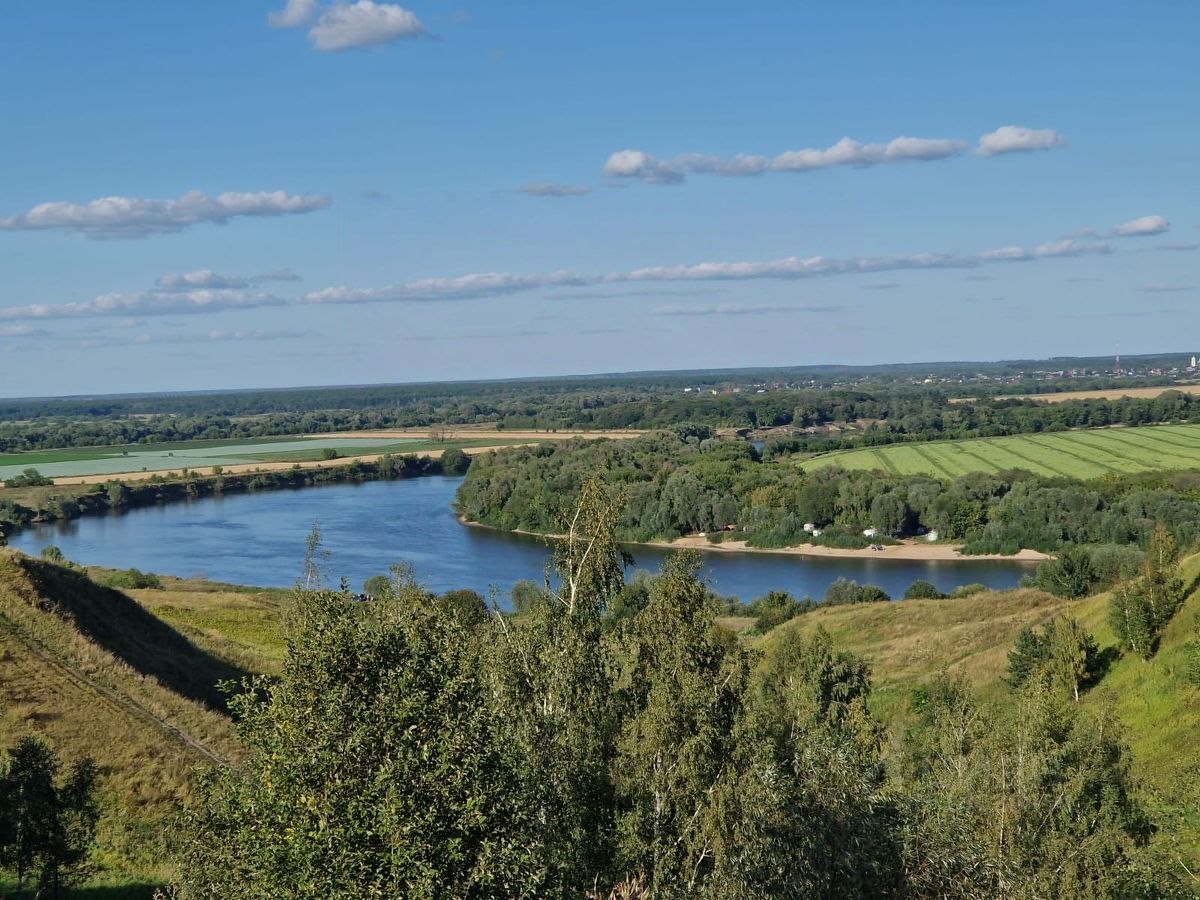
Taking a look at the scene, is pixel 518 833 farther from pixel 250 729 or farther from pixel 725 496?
pixel 725 496

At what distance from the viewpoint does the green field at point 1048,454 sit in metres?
108

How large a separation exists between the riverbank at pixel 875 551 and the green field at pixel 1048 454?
21479 millimetres

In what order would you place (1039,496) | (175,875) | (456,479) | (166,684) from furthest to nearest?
(456,479), (1039,496), (166,684), (175,875)

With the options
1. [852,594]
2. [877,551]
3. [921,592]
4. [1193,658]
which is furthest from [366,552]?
[1193,658]

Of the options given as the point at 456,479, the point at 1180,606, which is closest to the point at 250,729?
the point at 1180,606

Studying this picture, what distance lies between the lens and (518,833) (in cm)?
1016

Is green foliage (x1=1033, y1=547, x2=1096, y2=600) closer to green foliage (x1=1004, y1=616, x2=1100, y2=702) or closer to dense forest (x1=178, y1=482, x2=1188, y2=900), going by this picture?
green foliage (x1=1004, y1=616, x2=1100, y2=702)

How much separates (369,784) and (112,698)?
20.4 m

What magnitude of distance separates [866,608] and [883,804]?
1501 inches

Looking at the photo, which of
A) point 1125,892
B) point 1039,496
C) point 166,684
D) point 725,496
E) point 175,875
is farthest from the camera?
point 725,496

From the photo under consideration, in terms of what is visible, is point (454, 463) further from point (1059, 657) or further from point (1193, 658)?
point (1193, 658)

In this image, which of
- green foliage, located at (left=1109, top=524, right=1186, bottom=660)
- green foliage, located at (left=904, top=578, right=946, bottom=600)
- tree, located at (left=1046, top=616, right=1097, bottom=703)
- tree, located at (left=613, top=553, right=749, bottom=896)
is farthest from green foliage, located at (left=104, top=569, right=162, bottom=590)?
tree, located at (left=613, top=553, right=749, bottom=896)

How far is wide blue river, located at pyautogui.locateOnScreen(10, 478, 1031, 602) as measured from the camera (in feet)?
242

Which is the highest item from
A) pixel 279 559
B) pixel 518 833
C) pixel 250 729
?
pixel 250 729
